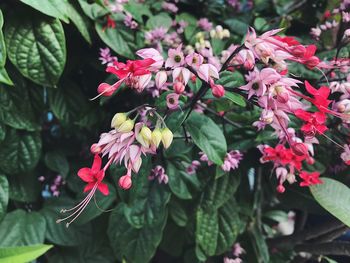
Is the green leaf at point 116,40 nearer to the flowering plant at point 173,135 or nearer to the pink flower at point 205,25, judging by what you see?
the flowering plant at point 173,135

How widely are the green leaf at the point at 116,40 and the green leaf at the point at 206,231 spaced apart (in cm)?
34

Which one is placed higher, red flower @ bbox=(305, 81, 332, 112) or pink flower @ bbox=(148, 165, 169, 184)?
red flower @ bbox=(305, 81, 332, 112)

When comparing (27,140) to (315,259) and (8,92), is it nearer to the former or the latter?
(8,92)

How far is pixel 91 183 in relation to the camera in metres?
0.53

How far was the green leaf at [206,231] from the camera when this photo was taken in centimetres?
88

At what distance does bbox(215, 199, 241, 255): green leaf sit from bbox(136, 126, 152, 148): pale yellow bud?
1.53 ft

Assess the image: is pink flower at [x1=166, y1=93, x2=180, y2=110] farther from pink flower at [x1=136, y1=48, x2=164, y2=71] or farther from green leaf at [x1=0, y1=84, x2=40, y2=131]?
green leaf at [x1=0, y1=84, x2=40, y2=131]

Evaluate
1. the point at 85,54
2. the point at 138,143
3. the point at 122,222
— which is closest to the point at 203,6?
the point at 85,54

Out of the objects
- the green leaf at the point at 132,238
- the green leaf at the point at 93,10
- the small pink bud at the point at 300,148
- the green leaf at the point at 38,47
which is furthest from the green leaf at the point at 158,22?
the small pink bud at the point at 300,148

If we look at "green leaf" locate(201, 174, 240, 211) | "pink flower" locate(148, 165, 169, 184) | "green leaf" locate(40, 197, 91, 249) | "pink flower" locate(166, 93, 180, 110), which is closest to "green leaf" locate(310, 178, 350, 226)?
"green leaf" locate(201, 174, 240, 211)

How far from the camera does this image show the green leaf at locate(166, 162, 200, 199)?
0.84 m

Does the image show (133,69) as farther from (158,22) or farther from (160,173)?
(158,22)

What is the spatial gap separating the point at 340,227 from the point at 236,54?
0.57m

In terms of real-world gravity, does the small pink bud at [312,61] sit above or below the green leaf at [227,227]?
above
